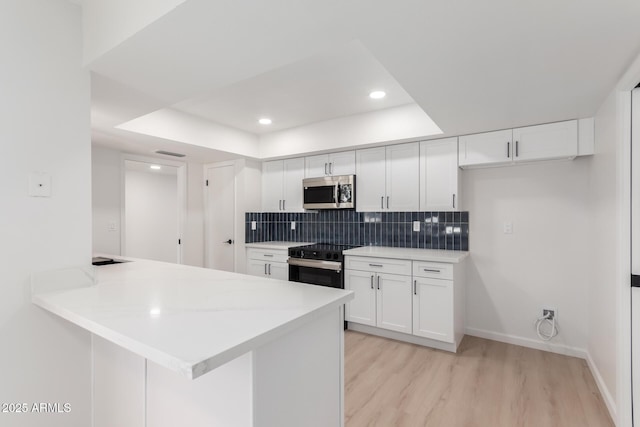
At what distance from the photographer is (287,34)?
133 cm

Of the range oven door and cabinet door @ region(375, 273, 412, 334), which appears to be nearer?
cabinet door @ region(375, 273, 412, 334)

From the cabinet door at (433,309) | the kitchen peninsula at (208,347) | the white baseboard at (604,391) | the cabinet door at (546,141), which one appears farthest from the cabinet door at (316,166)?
the white baseboard at (604,391)

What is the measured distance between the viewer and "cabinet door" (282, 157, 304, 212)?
415 cm

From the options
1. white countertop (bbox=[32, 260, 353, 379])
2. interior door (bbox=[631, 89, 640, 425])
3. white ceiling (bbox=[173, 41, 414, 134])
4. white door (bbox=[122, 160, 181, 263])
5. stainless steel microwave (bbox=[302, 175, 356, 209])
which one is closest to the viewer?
white countertop (bbox=[32, 260, 353, 379])

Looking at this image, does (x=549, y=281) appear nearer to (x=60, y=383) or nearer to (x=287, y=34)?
(x=287, y=34)

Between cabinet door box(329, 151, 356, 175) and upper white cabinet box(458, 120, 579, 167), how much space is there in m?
1.20

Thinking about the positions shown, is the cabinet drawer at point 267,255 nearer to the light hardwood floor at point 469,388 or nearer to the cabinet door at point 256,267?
the cabinet door at point 256,267

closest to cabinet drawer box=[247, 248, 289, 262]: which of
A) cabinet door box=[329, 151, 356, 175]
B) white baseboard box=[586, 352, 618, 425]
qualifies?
cabinet door box=[329, 151, 356, 175]

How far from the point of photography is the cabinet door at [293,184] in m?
4.15

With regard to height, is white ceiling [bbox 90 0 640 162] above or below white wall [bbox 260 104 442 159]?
below

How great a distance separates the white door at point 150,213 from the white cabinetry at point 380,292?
3.84 m

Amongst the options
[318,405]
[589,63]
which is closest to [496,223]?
[589,63]

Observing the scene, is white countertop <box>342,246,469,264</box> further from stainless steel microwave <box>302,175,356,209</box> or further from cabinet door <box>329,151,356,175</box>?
cabinet door <box>329,151,356,175</box>

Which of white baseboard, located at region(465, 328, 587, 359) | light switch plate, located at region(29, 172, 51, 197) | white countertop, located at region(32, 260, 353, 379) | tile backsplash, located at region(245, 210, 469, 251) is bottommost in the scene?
white baseboard, located at region(465, 328, 587, 359)
